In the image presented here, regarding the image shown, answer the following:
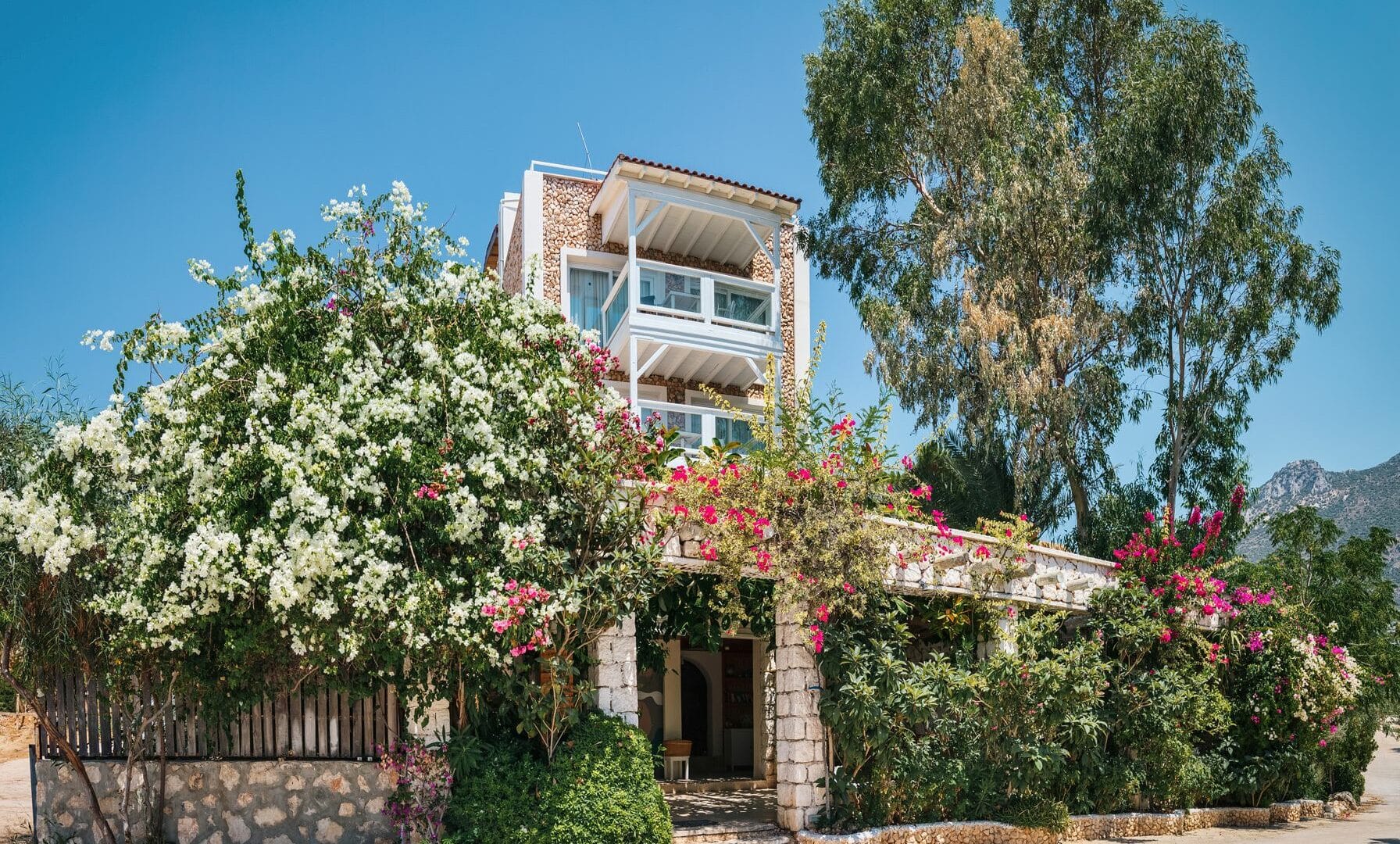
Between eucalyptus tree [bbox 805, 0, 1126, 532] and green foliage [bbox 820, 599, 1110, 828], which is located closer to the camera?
green foliage [bbox 820, 599, 1110, 828]

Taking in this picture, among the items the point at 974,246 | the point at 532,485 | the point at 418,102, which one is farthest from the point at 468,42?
the point at 974,246

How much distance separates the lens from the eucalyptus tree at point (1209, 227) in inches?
791

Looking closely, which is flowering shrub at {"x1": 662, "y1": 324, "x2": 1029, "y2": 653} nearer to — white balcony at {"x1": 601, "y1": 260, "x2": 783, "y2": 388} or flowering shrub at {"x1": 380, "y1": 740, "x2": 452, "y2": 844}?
flowering shrub at {"x1": 380, "y1": 740, "x2": 452, "y2": 844}

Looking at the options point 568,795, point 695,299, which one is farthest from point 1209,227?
point 568,795

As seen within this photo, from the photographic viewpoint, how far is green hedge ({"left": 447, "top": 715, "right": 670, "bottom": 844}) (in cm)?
943

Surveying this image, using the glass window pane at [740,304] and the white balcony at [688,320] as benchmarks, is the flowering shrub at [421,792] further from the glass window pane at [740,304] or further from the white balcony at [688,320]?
the glass window pane at [740,304]

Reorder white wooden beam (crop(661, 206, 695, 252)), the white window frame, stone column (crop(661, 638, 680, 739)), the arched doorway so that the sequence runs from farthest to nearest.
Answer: the white window frame < white wooden beam (crop(661, 206, 695, 252)) < the arched doorway < stone column (crop(661, 638, 680, 739))

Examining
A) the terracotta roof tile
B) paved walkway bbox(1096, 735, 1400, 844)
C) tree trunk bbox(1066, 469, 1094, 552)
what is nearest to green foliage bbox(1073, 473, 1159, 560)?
tree trunk bbox(1066, 469, 1094, 552)

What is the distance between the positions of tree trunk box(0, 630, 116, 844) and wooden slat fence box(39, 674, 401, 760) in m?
0.28

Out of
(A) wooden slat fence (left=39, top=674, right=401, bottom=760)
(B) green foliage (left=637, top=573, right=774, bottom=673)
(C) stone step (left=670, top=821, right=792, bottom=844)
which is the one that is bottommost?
(C) stone step (left=670, top=821, right=792, bottom=844)

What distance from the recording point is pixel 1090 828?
1309 cm

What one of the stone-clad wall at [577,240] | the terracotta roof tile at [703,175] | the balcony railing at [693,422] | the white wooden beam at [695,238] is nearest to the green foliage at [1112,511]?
the stone-clad wall at [577,240]

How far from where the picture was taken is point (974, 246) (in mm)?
22703

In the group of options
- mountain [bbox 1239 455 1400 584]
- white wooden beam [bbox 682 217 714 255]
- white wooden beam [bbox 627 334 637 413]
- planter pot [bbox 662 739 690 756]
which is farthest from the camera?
mountain [bbox 1239 455 1400 584]
